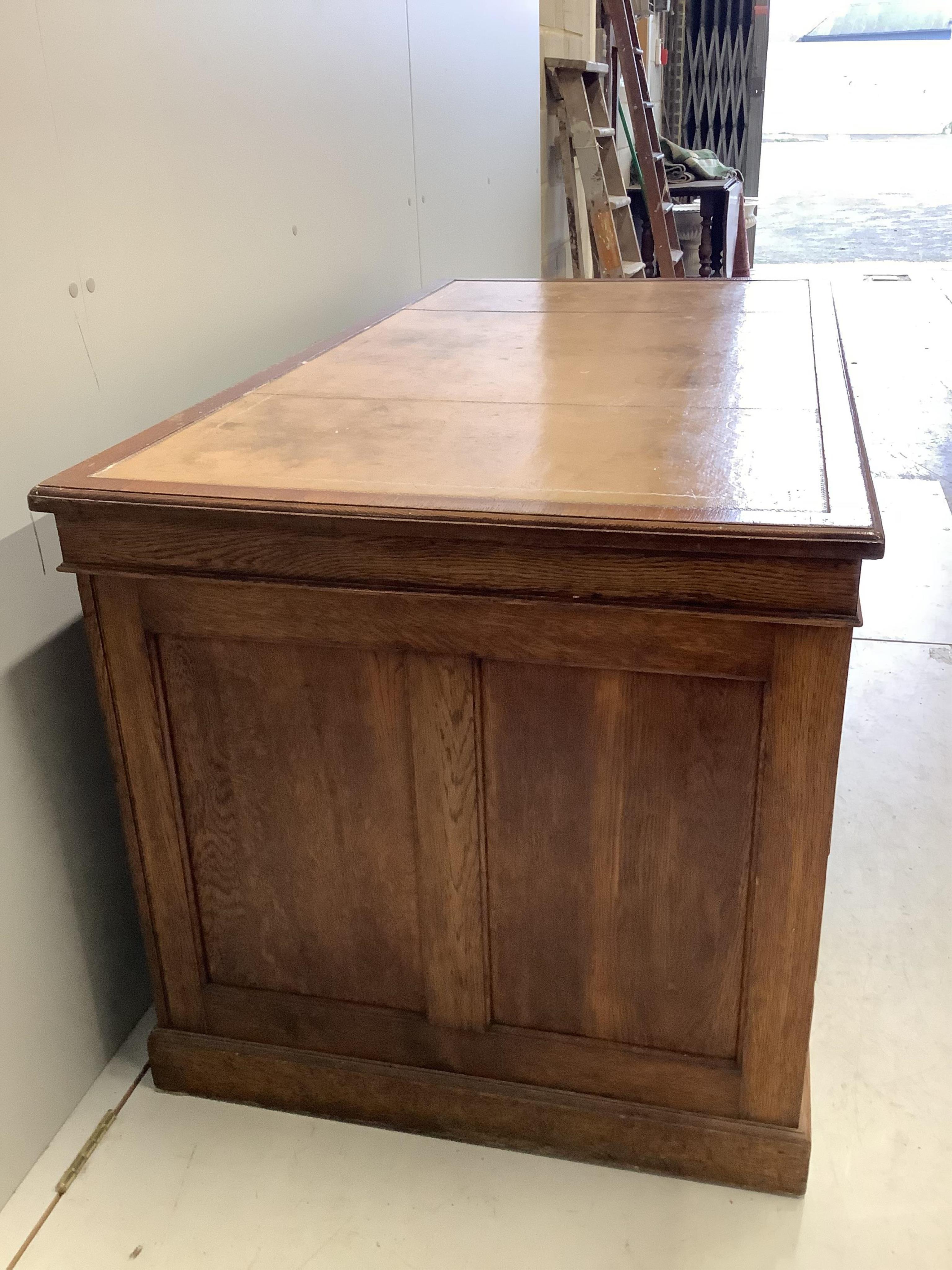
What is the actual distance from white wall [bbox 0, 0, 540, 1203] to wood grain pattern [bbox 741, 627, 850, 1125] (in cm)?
82

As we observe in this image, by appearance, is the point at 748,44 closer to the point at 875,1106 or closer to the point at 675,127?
the point at 675,127

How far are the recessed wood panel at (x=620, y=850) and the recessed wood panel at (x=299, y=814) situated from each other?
11 centimetres

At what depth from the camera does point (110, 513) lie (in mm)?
1061

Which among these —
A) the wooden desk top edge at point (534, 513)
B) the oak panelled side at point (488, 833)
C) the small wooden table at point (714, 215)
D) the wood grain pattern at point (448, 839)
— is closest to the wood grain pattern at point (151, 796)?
the oak panelled side at point (488, 833)

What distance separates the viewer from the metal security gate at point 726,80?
24.1 feet

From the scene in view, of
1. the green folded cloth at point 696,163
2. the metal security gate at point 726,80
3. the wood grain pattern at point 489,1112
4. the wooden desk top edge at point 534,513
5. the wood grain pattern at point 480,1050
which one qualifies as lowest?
the wood grain pattern at point 489,1112

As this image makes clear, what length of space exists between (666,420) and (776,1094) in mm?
763

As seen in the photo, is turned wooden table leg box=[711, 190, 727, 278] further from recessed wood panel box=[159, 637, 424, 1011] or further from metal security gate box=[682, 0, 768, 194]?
recessed wood panel box=[159, 637, 424, 1011]

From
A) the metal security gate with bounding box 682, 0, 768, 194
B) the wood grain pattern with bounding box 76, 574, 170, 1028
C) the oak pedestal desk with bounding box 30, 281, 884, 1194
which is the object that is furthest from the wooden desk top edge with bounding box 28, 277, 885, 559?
the metal security gate with bounding box 682, 0, 768, 194

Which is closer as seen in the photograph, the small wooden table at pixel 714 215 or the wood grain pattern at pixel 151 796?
the wood grain pattern at pixel 151 796

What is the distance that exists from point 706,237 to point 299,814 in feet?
16.2

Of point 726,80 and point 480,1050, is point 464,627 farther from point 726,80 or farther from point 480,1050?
point 726,80

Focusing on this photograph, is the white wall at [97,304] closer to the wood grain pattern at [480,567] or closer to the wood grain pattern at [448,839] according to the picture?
the wood grain pattern at [480,567]

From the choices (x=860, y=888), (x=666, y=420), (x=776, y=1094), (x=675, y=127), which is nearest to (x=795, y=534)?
(x=666, y=420)
